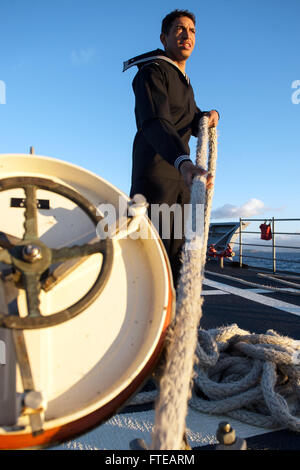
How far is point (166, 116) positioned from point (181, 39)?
1.73ft

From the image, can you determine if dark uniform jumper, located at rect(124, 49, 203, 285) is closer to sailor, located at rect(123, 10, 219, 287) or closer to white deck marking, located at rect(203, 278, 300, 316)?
sailor, located at rect(123, 10, 219, 287)

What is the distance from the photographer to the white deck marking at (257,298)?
298 centimetres

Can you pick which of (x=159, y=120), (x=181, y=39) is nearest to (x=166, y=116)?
(x=159, y=120)

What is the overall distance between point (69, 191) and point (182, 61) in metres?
1.04

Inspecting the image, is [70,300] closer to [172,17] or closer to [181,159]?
[181,159]

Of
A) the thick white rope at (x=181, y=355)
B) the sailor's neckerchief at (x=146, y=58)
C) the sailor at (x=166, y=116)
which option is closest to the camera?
the thick white rope at (x=181, y=355)

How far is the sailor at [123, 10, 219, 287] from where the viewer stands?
1.19 metres

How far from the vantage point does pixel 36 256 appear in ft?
2.35

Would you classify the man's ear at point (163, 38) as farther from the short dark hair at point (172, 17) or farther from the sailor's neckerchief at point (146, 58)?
the sailor's neckerchief at point (146, 58)

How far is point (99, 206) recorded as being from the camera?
0.85m

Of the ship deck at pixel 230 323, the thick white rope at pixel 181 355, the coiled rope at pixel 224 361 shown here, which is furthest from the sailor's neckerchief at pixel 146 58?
the ship deck at pixel 230 323

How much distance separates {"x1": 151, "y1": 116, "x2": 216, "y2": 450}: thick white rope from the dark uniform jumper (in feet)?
1.33
